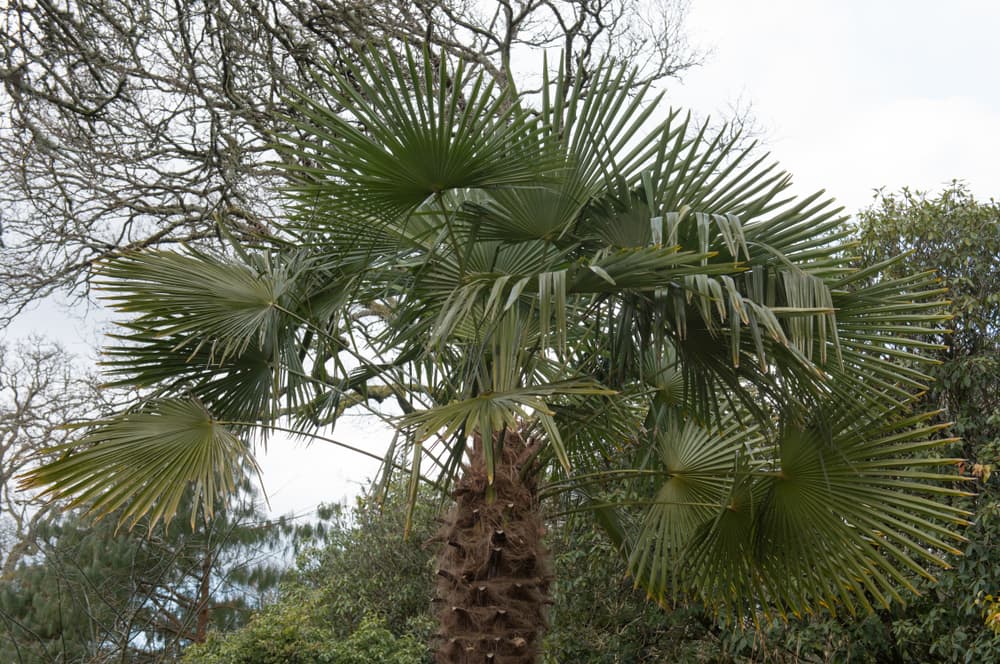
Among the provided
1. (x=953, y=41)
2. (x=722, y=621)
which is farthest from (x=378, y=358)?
(x=953, y=41)

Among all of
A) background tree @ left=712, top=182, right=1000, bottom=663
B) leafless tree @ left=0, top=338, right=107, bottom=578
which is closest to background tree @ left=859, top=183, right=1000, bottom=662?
background tree @ left=712, top=182, right=1000, bottom=663

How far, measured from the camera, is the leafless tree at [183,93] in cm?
640

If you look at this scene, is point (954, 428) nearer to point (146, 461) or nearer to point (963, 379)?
point (963, 379)

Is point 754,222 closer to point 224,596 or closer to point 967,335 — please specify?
point 967,335

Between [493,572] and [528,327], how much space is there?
3.09 ft

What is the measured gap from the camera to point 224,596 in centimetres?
891

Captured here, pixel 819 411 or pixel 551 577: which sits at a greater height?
pixel 819 411

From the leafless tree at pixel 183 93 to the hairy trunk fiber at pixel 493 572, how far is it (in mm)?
3451

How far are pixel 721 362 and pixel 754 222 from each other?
591 millimetres

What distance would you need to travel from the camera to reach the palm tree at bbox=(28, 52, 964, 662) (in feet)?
A: 9.94

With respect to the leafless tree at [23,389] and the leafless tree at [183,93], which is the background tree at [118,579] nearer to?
the leafless tree at [23,389]

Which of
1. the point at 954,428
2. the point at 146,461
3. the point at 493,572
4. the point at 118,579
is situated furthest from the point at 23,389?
the point at 954,428

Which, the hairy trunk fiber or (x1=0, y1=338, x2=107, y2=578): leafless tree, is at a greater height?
(x1=0, y1=338, x2=107, y2=578): leafless tree

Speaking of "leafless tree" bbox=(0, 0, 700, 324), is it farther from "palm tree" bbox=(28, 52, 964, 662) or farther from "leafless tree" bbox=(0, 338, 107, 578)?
"palm tree" bbox=(28, 52, 964, 662)
